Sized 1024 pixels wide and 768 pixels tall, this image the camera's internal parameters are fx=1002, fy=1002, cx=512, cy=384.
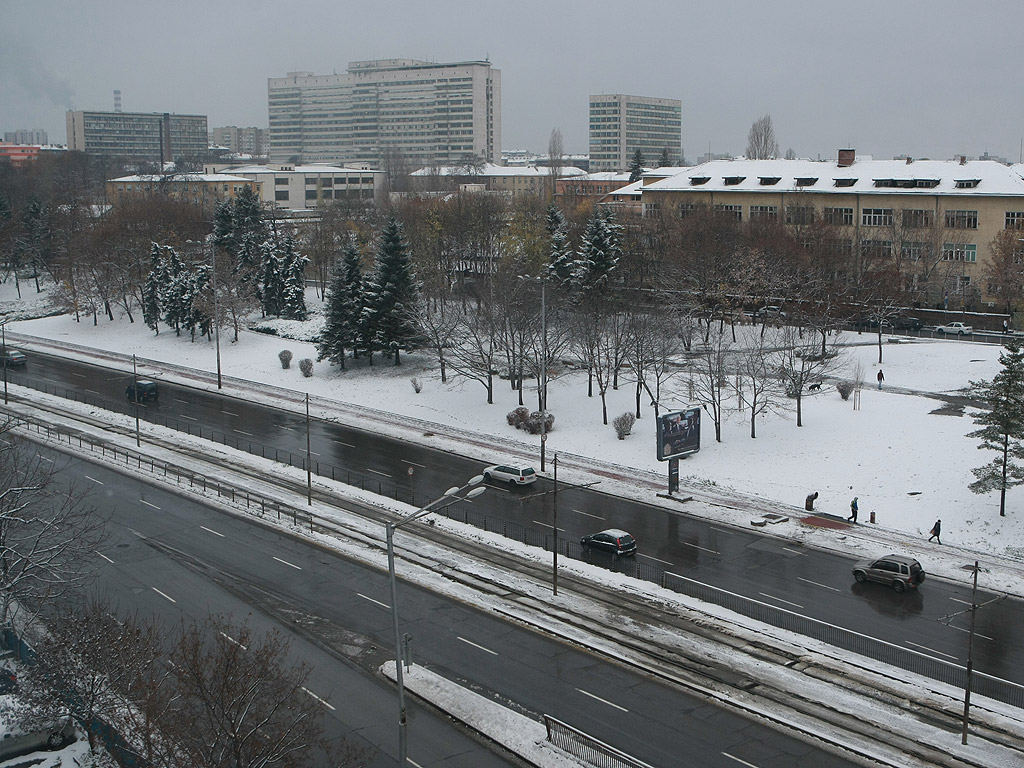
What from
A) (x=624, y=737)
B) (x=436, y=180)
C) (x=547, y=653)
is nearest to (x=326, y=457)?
(x=547, y=653)

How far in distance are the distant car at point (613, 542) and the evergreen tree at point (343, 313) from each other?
3634 centimetres

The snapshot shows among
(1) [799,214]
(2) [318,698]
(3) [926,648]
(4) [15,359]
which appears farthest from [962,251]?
(4) [15,359]

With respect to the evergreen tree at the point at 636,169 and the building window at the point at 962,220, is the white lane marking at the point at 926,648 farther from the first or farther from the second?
the evergreen tree at the point at 636,169

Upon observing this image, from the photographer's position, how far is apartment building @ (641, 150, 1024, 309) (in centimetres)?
7700

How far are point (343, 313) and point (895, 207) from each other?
45816mm

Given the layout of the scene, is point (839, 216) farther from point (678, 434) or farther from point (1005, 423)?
point (1005, 423)

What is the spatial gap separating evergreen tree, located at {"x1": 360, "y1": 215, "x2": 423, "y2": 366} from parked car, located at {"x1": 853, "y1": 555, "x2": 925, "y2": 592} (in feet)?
134

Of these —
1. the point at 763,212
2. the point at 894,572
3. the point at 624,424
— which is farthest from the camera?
the point at 763,212

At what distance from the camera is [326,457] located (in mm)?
52250

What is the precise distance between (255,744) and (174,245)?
284ft

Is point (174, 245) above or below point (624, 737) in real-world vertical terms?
above

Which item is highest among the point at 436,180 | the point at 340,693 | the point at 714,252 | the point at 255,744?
the point at 436,180

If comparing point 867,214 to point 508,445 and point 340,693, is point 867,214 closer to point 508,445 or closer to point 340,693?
point 508,445

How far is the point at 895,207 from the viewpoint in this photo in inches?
3241
